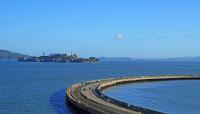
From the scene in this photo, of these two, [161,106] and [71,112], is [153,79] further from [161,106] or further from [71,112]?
[71,112]

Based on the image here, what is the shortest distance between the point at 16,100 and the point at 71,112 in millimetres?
15908

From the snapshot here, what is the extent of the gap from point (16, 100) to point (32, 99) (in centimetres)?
297

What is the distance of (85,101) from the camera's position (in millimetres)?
62219

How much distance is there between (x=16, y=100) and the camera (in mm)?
71688

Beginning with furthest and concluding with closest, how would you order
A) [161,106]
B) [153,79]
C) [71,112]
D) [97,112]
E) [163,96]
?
[153,79] → [163,96] → [161,106] → [71,112] → [97,112]

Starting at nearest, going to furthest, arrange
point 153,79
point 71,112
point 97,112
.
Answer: point 97,112 < point 71,112 < point 153,79

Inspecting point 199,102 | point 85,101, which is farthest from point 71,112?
point 199,102

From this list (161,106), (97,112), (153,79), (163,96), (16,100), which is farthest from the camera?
(153,79)

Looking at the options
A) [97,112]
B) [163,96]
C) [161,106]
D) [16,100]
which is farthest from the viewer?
[163,96]

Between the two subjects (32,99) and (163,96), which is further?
(163,96)

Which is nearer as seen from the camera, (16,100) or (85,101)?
(85,101)

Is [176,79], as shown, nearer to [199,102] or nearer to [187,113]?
[199,102]

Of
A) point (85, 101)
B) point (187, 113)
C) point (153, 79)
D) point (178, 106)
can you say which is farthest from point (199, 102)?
point (153, 79)

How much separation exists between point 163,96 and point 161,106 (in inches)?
663
